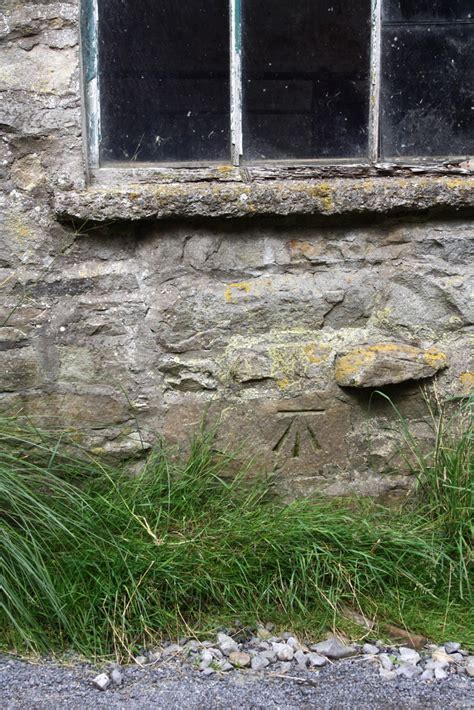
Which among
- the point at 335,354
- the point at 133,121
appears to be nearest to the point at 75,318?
the point at 133,121

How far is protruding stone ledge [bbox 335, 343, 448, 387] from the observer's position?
9.00ft

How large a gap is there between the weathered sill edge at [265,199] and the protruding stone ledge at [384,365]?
462mm

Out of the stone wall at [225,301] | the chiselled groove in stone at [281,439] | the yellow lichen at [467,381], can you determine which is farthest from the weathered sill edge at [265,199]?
the chiselled groove in stone at [281,439]

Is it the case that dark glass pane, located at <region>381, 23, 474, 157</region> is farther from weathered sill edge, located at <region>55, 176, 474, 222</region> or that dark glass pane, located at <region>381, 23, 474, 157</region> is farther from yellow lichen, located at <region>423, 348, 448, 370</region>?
yellow lichen, located at <region>423, 348, 448, 370</region>

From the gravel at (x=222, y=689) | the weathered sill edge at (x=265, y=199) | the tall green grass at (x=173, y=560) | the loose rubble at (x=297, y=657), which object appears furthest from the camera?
the weathered sill edge at (x=265, y=199)

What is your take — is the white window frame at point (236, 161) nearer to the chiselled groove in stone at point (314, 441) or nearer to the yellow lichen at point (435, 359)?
the yellow lichen at point (435, 359)

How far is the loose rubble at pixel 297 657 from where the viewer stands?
84.5 inches

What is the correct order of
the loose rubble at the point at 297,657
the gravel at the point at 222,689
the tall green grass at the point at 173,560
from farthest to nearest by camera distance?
the tall green grass at the point at 173,560
the loose rubble at the point at 297,657
the gravel at the point at 222,689

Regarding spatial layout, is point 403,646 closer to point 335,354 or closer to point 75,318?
point 335,354

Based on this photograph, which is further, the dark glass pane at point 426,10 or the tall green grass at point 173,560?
the dark glass pane at point 426,10

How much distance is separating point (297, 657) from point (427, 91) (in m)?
1.94

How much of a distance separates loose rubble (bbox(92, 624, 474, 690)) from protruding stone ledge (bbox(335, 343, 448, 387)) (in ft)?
2.80

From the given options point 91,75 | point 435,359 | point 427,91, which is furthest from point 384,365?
point 91,75

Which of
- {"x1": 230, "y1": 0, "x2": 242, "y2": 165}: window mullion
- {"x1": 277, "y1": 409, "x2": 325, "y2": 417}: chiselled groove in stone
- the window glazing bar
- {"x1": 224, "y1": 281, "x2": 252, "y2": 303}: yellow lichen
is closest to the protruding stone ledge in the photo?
{"x1": 277, "y1": 409, "x2": 325, "y2": 417}: chiselled groove in stone
